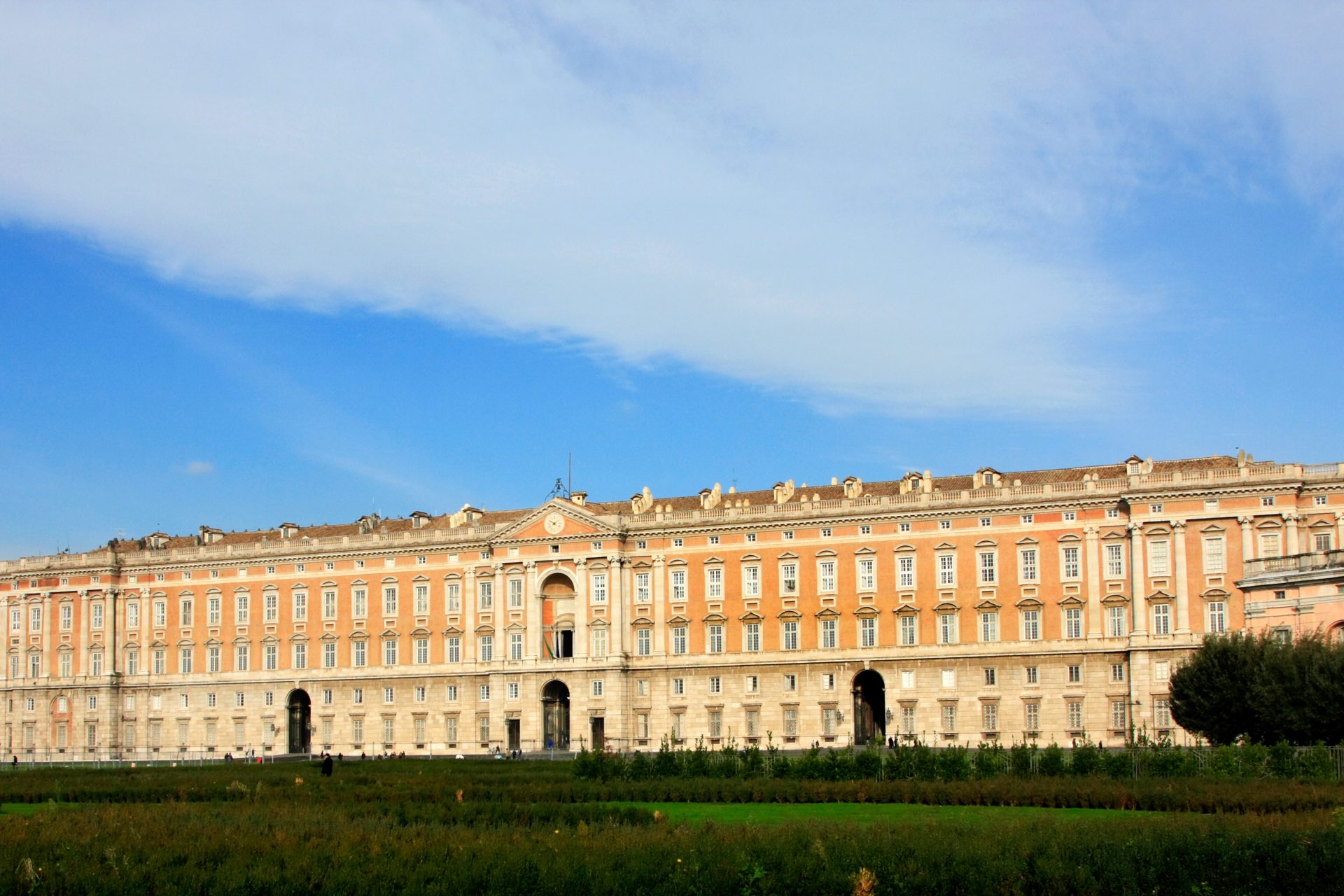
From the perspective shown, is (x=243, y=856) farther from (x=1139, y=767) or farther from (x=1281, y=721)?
(x=1281, y=721)

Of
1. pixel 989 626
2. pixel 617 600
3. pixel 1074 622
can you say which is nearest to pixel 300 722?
pixel 617 600

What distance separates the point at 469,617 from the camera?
85.3m

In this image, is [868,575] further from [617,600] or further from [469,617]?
[469,617]

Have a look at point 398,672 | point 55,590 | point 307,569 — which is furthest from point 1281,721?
point 55,590

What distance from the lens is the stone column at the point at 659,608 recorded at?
268 ft

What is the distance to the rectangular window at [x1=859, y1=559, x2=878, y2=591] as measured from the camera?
77.8 meters

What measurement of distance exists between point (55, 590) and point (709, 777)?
6300 cm

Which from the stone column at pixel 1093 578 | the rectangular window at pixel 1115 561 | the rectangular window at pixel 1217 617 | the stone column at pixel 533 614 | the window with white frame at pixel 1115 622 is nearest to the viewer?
the rectangular window at pixel 1217 617

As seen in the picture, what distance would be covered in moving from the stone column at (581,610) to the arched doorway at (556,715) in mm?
2376

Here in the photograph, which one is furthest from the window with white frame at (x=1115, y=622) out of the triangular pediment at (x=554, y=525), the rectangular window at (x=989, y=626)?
the triangular pediment at (x=554, y=525)

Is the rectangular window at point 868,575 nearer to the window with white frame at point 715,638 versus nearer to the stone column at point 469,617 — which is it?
the window with white frame at point 715,638

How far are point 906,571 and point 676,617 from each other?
40.5 feet

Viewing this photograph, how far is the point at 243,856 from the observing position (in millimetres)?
25781

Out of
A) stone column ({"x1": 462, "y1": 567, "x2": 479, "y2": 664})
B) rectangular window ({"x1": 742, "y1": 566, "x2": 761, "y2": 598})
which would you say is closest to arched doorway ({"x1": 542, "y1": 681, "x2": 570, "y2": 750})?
stone column ({"x1": 462, "y1": 567, "x2": 479, "y2": 664})
